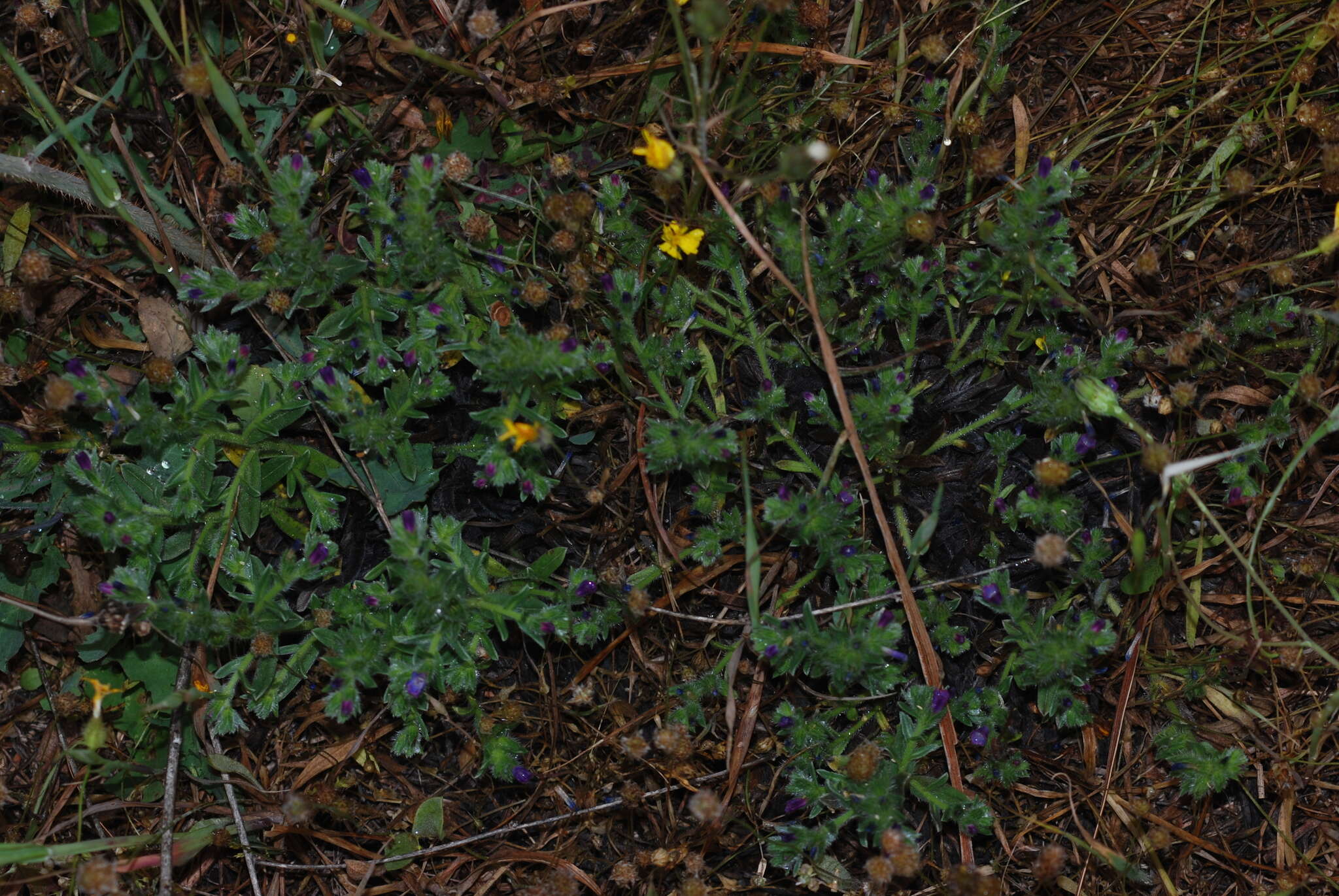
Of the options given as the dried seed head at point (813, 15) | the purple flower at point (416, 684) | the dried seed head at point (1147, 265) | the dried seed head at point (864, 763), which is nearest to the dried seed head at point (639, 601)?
the purple flower at point (416, 684)

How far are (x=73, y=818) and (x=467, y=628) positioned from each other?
6.75 ft

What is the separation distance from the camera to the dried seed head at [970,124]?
14.9ft

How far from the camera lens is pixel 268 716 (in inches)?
178

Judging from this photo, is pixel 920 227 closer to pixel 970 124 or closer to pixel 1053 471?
pixel 970 124

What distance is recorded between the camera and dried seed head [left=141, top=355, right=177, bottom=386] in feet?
14.4

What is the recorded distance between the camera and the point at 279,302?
14.4ft

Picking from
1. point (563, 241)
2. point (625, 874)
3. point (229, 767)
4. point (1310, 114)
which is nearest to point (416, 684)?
point (229, 767)

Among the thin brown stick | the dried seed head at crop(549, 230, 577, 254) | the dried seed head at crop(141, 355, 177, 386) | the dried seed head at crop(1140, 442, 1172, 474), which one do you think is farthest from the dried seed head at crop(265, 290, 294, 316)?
the dried seed head at crop(1140, 442, 1172, 474)

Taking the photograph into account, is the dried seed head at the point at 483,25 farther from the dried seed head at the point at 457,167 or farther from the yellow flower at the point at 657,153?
the yellow flower at the point at 657,153

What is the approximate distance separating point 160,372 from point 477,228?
1518 mm

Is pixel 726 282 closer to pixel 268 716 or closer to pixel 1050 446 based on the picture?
pixel 1050 446

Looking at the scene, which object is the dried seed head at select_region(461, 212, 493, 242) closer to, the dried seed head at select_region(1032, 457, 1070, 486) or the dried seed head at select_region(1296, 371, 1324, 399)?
the dried seed head at select_region(1032, 457, 1070, 486)

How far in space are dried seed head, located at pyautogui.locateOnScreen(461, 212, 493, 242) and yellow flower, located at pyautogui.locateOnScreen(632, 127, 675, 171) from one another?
2.59ft

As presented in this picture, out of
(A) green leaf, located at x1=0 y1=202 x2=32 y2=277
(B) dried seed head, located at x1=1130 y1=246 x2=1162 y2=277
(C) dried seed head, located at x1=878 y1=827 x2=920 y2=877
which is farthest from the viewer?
(A) green leaf, located at x1=0 y1=202 x2=32 y2=277
